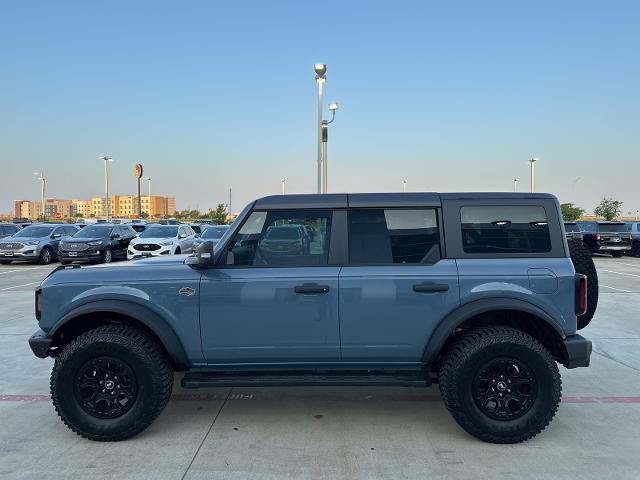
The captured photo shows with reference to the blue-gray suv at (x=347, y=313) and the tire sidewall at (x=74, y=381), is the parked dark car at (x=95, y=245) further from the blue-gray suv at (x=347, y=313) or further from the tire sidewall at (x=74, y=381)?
the tire sidewall at (x=74, y=381)

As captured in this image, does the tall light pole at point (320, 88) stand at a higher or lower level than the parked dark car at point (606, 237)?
higher

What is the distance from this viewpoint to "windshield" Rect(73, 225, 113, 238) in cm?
1936

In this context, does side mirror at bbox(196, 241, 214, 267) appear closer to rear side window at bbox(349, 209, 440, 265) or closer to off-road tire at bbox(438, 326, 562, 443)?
rear side window at bbox(349, 209, 440, 265)

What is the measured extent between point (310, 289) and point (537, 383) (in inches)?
71.4

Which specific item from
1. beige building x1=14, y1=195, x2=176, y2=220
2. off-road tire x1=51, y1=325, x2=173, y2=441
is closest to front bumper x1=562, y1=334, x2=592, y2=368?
off-road tire x1=51, y1=325, x2=173, y2=441

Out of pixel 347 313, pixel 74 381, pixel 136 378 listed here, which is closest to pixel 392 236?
pixel 347 313

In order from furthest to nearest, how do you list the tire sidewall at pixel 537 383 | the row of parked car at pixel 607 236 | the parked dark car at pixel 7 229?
1. the parked dark car at pixel 7 229
2. the row of parked car at pixel 607 236
3. the tire sidewall at pixel 537 383

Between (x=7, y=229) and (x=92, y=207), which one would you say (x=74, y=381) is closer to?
(x=7, y=229)

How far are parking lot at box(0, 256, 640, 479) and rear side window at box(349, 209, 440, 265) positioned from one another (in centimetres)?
138

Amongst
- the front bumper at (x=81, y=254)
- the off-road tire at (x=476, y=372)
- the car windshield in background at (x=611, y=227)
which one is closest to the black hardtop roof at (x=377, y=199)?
the off-road tire at (x=476, y=372)

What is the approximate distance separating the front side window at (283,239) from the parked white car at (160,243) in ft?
42.9

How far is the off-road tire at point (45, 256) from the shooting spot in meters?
19.1

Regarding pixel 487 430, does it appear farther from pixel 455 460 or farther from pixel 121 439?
pixel 121 439

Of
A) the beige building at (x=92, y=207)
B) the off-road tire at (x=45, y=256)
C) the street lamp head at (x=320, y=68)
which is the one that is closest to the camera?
the street lamp head at (x=320, y=68)
